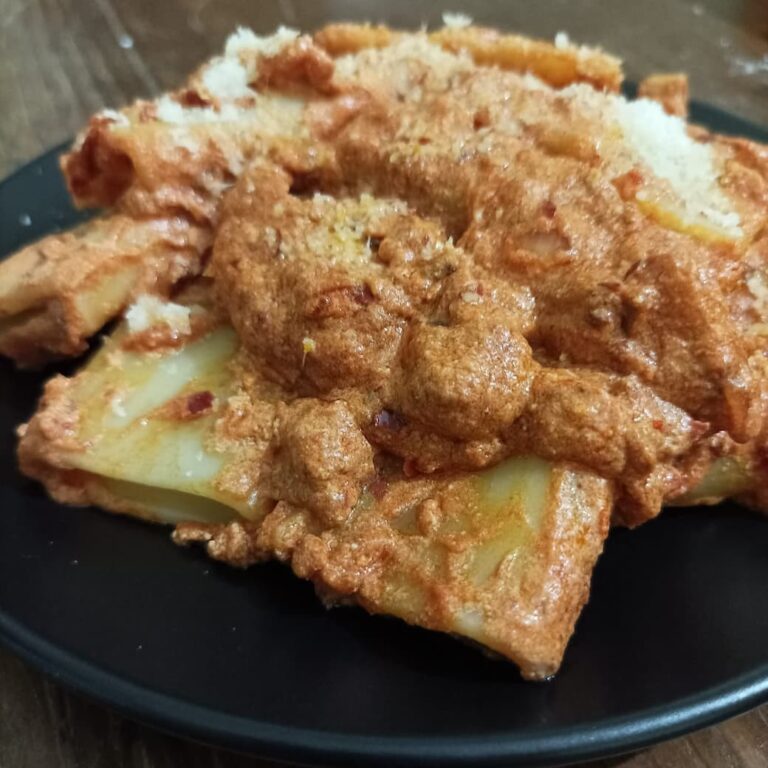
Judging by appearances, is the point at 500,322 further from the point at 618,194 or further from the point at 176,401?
the point at 176,401

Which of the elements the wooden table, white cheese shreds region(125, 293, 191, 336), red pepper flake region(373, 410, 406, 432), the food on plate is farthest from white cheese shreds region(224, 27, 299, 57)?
the wooden table

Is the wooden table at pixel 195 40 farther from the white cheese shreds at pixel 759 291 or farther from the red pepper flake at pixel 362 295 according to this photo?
the red pepper flake at pixel 362 295

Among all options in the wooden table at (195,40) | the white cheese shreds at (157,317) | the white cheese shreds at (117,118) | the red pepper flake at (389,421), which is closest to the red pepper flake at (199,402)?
the white cheese shreds at (157,317)

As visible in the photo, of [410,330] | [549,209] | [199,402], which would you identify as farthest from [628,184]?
[199,402]

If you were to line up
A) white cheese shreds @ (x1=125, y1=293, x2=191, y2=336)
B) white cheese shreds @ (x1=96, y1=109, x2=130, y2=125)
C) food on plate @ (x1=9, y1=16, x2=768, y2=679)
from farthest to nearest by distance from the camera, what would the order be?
1. white cheese shreds @ (x1=96, y1=109, x2=130, y2=125)
2. white cheese shreds @ (x1=125, y1=293, x2=191, y2=336)
3. food on plate @ (x1=9, y1=16, x2=768, y2=679)

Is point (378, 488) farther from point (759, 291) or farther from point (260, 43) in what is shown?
point (260, 43)

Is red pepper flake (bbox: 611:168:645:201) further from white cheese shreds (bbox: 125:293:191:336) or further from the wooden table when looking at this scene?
the wooden table
